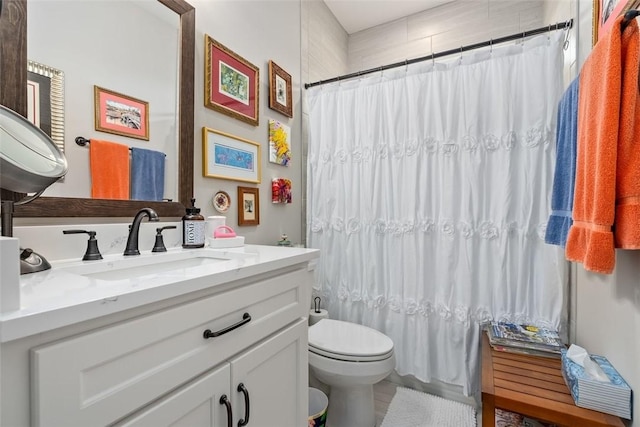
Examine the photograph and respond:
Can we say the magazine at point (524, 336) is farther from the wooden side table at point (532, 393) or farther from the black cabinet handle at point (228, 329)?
the black cabinet handle at point (228, 329)

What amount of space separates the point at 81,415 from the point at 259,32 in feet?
5.88

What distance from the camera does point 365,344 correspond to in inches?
56.2

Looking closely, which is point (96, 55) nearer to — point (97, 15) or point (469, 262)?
point (97, 15)

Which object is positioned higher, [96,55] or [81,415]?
[96,55]

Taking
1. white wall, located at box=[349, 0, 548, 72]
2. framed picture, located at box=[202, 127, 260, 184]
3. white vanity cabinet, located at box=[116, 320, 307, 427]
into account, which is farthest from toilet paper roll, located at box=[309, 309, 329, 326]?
white wall, located at box=[349, 0, 548, 72]

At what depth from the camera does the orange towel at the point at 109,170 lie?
0.97 metres

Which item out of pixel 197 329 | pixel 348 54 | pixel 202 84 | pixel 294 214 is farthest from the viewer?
pixel 348 54

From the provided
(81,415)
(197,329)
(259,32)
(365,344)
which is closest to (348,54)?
(259,32)

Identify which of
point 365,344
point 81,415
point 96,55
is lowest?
point 365,344

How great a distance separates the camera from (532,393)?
1041mm

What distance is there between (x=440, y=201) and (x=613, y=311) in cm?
80

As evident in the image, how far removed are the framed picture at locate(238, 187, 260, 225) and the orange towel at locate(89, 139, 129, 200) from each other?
0.56m

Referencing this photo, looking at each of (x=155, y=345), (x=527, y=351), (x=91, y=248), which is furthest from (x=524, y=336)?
(x=91, y=248)

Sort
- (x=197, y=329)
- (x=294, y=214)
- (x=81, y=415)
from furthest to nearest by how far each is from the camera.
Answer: (x=294, y=214) < (x=197, y=329) < (x=81, y=415)
